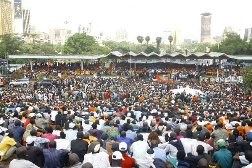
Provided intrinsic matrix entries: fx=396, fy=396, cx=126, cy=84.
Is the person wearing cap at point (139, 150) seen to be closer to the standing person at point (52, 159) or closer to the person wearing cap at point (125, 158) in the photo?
the person wearing cap at point (125, 158)

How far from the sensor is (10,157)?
7.06 meters

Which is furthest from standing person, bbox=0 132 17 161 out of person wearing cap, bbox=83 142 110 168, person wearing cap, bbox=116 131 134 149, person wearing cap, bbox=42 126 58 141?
person wearing cap, bbox=116 131 134 149

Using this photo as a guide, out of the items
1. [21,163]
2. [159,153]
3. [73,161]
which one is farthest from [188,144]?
[21,163]

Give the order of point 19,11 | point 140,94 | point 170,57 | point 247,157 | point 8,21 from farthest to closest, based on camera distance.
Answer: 1. point 19,11
2. point 8,21
3. point 170,57
4. point 140,94
5. point 247,157

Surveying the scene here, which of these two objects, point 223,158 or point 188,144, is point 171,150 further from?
point 223,158

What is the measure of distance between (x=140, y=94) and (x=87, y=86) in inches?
220

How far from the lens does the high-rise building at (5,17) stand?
10362 centimetres

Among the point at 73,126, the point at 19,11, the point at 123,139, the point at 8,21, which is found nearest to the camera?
the point at 123,139

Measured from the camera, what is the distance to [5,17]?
352 ft

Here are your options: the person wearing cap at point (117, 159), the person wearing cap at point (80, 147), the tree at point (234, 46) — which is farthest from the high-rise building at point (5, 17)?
the person wearing cap at point (117, 159)

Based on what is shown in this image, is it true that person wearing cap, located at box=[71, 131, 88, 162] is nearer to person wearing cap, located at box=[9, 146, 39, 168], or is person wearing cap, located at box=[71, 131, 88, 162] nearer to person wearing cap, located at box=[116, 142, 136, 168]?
person wearing cap, located at box=[116, 142, 136, 168]

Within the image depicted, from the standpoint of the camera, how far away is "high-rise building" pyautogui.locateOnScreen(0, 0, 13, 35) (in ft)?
340

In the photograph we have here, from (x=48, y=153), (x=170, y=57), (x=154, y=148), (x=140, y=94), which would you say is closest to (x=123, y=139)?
(x=154, y=148)

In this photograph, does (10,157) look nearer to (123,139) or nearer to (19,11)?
(123,139)
